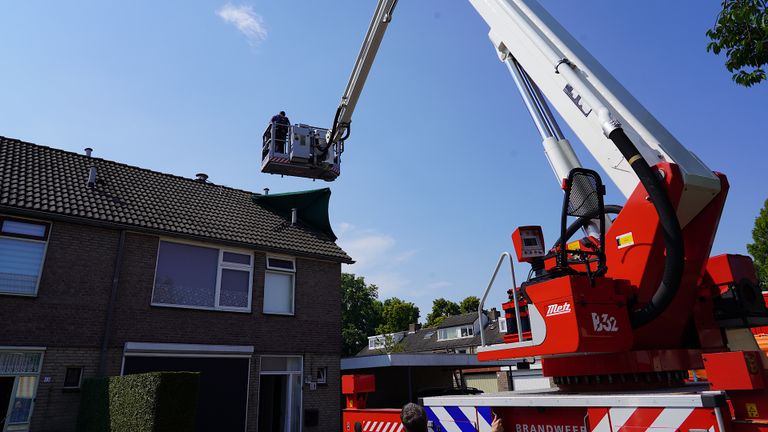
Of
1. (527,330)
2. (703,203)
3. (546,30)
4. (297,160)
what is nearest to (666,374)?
(527,330)

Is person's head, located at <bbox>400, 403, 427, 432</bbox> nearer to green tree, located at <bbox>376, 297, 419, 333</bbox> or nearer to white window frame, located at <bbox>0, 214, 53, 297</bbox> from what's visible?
white window frame, located at <bbox>0, 214, 53, 297</bbox>

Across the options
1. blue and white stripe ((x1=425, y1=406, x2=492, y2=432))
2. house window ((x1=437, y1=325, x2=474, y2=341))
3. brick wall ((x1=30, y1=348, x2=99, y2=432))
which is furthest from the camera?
house window ((x1=437, y1=325, x2=474, y2=341))

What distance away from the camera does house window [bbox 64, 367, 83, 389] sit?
10.8 meters

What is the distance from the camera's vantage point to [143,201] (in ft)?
46.1

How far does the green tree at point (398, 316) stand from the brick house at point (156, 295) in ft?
168

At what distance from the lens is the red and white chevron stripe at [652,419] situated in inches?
123

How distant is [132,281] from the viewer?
12.2 metres

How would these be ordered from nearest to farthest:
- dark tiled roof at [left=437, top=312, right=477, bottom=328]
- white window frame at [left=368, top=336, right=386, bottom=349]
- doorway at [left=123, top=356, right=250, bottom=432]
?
doorway at [left=123, top=356, right=250, bottom=432] < dark tiled roof at [left=437, top=312, right=477, bottom=328] < white window frame at [left=368, top=336, right=386, bottom=349]

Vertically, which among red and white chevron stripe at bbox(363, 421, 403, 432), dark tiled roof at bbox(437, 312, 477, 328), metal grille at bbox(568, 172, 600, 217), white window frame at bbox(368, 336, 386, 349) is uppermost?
dark tiled roof at bbox(437, 312, 477, 328)

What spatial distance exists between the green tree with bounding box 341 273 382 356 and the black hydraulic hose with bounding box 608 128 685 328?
2312 inches

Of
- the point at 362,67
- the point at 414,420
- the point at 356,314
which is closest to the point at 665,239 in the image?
the point at 414,420

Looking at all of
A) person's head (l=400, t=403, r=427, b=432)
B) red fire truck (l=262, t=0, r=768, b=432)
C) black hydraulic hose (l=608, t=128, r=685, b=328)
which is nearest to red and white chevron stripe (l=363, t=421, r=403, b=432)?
red fire truck (l=262, t=0, r=768, b=432)

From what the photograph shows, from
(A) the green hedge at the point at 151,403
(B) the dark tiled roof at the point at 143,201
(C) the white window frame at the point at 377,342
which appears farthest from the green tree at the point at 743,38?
(C) the white window frame at the point at 377,342

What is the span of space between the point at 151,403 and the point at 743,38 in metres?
10.4
